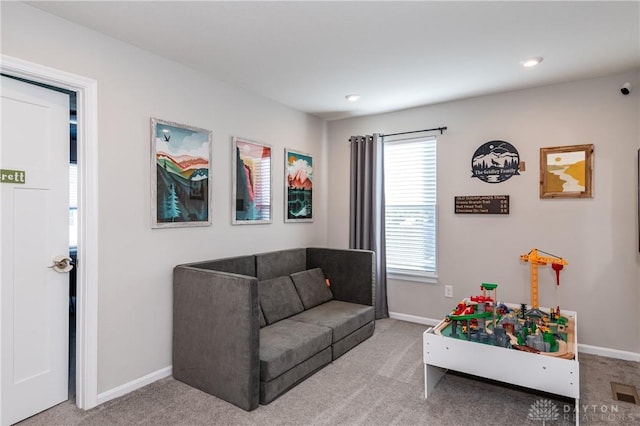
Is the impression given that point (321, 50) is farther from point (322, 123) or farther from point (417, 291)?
point (417, 291)

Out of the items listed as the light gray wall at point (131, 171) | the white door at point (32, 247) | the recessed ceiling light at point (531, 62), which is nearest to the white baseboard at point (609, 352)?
the recessed ceiling light at point (531, 62)

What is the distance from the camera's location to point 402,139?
426cm

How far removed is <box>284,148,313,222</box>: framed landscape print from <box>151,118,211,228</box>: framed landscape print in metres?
1.13

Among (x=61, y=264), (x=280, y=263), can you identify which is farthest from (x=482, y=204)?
(x=61, y=264)

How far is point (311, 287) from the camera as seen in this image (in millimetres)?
3771

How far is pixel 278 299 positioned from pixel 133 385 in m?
1.27

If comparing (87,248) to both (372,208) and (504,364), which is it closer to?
(504,364)

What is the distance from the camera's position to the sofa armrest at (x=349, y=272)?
3.79m

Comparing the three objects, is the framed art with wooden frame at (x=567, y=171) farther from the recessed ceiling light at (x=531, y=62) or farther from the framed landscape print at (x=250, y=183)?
the framed landscape print at (x=250, y=183)

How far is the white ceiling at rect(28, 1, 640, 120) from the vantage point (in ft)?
7.07

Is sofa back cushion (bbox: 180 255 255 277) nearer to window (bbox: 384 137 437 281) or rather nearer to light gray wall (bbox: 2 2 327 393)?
light gray wall (bbox: 2 2 327 393)

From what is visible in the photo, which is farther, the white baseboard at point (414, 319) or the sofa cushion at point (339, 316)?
the white baseboard at point (414, 319)

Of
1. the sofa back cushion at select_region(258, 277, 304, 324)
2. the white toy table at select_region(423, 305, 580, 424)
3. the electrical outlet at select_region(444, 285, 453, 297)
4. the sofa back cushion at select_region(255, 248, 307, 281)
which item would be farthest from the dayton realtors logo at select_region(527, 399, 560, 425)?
the sofa back cushion at select_region(255, 248, 307, 281)

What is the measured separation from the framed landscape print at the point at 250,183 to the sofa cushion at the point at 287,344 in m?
1.09
